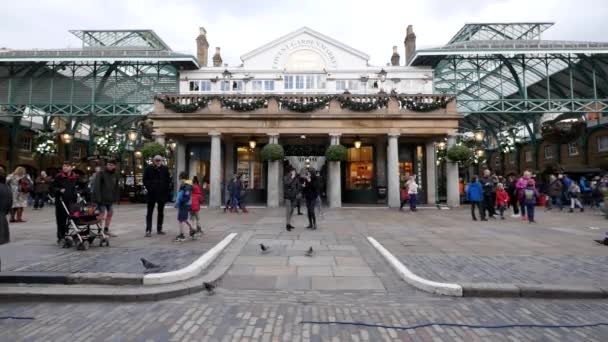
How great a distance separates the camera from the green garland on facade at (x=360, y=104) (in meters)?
17.7

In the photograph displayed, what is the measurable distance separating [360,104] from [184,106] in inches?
385

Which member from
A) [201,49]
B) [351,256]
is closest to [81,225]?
[351,256]

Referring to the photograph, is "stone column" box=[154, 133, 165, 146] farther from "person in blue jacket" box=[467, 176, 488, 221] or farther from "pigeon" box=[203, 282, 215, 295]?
"person in blue jacket" box=[467, 176, 488, 221]

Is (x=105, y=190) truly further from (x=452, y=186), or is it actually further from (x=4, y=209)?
(x=452, y=186)

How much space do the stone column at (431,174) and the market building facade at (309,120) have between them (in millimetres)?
63

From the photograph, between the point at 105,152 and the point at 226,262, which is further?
the point at 105,152

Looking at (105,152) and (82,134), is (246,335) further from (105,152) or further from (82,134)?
(82,134)

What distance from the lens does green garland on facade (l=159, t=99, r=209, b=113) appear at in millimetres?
17672

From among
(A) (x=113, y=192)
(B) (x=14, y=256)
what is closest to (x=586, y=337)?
(B) (x=14, y=256)

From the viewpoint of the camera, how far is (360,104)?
1766 cm

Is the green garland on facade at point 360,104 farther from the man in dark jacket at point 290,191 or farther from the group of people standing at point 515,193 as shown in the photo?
the man in dark jacket at point 290,191

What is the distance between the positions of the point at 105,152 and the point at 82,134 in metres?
14.0

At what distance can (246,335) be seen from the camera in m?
3.21

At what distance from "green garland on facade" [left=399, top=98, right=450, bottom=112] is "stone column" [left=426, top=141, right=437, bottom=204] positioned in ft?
10.6
